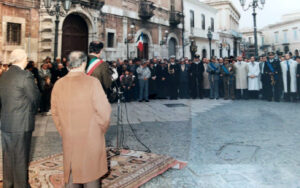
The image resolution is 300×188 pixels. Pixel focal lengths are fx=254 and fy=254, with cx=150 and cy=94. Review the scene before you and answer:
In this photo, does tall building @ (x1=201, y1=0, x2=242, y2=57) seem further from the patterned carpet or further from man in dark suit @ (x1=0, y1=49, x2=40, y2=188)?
man in dark suit @ (x1=0, y1=49, x2=40, y2=188)

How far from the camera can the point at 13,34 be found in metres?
12.5

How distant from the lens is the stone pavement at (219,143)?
3494 mm

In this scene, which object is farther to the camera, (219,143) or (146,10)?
(146,10)

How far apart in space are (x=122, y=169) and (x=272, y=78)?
963cm

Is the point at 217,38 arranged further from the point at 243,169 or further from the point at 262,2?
the point at 243,169

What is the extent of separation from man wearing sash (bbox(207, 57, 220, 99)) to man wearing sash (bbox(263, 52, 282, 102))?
210 centimetres

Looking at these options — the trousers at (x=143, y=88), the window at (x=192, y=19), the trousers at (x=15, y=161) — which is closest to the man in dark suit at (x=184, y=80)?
the trousers at (x=143, y=88)

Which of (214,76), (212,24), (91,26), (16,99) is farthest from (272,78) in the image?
(212,24)

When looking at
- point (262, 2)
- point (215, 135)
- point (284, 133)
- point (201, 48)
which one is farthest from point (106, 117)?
point (201, 48)

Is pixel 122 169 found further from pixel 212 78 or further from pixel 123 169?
pixel 212 78

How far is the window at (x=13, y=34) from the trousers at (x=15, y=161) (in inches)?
431

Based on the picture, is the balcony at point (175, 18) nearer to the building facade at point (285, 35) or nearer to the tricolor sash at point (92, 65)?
the building facade at point (285, 35)

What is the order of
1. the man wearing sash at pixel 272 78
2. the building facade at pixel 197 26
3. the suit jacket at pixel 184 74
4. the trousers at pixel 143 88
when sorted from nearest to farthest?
the man wearing sash at pixel 272 78 < the trousers at pixel 143 88 < the suit jacket at pixel 184 74 < the building facade at pixel 197 26

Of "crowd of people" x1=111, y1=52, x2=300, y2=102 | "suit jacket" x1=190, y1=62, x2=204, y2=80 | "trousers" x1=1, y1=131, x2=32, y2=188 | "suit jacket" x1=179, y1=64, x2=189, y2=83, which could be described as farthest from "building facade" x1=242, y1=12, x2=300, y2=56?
"trousers" x1=1, y1=131, x2=32, y2=188
